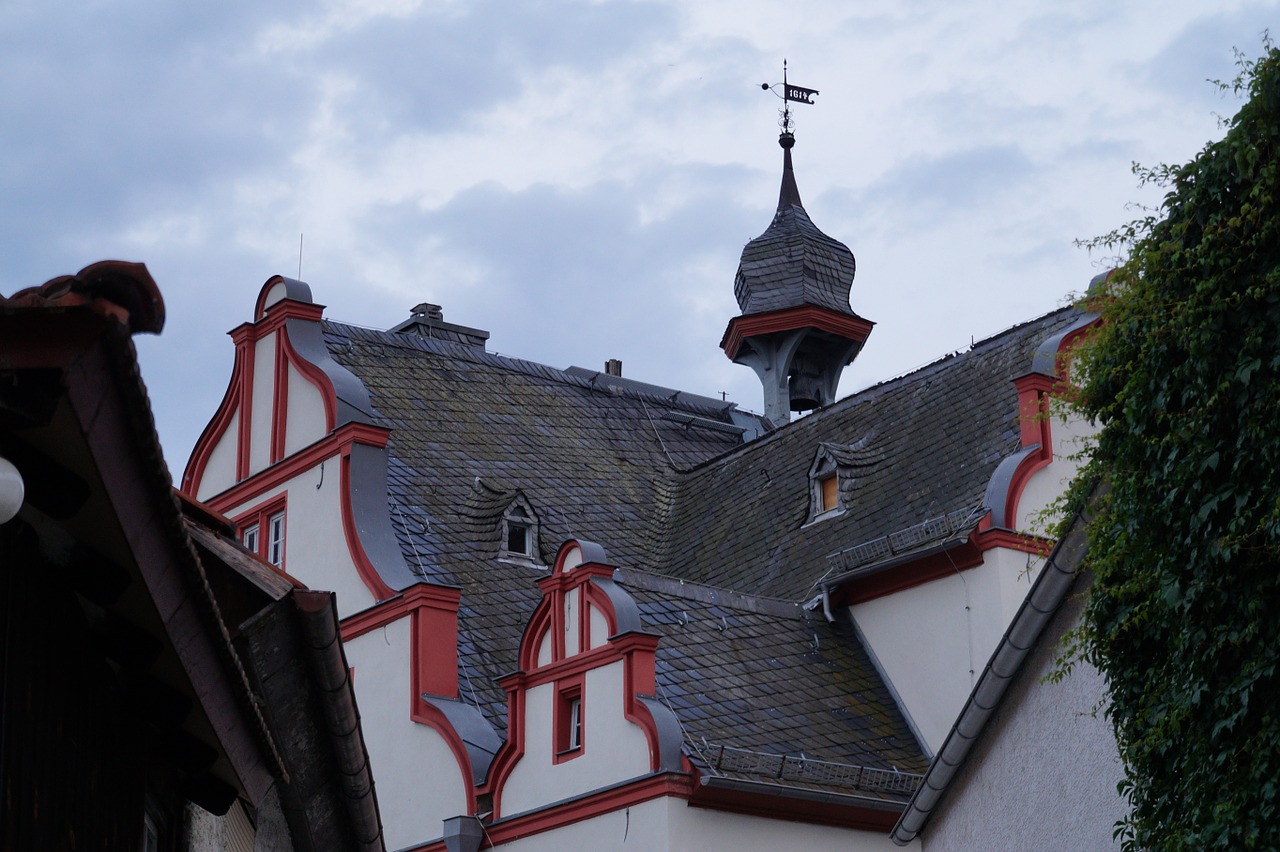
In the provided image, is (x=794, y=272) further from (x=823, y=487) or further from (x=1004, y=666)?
(x=1004, y=666)

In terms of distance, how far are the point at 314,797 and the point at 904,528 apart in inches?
581

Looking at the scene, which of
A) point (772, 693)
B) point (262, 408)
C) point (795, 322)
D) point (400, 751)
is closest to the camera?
point (772, 693)

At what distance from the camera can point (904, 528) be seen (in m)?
25.8

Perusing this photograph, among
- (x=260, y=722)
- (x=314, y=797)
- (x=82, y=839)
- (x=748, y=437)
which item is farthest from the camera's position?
(x=748, y=437)

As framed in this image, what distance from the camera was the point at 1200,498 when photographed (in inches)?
503

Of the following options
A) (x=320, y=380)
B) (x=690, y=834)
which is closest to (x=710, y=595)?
(x=690, y=834)

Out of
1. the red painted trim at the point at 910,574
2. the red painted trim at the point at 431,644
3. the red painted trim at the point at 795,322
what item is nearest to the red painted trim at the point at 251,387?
the red painted trim at the point at 431,644

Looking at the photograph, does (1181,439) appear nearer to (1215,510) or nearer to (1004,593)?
(1215,510)

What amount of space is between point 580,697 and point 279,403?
780 cm

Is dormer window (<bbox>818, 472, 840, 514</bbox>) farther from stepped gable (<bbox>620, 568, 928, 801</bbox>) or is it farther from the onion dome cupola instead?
the onion dome cupola

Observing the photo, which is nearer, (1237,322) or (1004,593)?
(1237,322)

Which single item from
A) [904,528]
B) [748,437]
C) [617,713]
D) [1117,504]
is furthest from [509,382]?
[1117,504]

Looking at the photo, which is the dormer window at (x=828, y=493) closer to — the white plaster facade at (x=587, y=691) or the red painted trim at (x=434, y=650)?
the white plaster facade at (x=587, y=691)

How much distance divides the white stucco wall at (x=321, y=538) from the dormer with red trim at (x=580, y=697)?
3.11 metres
